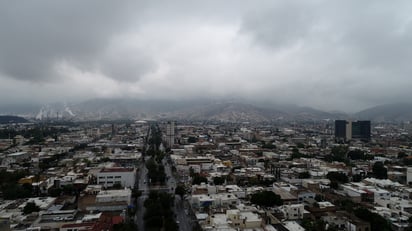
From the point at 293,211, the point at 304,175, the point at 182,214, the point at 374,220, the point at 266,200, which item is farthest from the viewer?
the point at 304,175

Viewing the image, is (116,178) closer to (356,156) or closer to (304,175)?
(304,175)

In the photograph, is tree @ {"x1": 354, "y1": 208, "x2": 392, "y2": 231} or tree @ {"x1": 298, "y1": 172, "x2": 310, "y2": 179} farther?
tree @ {"x1": 298, "y1": 172, "x2": 310, "y2": 179}

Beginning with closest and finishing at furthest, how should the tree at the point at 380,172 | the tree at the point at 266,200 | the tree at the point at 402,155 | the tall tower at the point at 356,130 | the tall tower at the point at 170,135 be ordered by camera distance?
1. the tree at the point at 266,200
2. the tree at the point at 380,172
3. the tree at the point at 402,155
4. the tall tower at the point at 170,135
5. the tall tower at the point at 356,130

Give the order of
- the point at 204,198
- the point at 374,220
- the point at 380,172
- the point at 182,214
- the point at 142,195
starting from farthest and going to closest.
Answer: the point at 380,172
the point at 142,195
the point at 204,198
the point at 182,214
the point at 374,220

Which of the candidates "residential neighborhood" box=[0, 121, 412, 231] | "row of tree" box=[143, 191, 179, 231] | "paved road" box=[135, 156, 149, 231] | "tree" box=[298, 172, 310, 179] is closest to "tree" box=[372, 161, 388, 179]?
"residential neighborhood" box=[0, 121, 412, 231]

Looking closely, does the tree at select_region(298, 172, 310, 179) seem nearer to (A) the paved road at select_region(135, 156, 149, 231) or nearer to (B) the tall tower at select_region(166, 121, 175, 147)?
(A) the paved road at select_region(135, 156, 149, 231)

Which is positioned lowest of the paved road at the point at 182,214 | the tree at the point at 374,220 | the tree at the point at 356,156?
the paved road at the point at 182,214

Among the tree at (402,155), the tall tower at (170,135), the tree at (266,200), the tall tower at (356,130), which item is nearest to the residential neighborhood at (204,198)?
the tree at (266,200)

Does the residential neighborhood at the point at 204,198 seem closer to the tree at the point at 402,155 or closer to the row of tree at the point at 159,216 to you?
the row of tree at the point at 159,216

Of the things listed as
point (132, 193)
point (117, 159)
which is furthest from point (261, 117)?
point (132, 193)

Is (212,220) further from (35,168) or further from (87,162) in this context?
(35,168)

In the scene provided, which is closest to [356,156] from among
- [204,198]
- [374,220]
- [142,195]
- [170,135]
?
[374,220]
